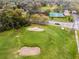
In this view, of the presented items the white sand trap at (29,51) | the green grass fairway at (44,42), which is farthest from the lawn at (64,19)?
the white sand trap at (29,51)

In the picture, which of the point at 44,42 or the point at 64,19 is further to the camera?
the point at 64,19

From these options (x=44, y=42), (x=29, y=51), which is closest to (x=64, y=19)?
(x=44, y=42)

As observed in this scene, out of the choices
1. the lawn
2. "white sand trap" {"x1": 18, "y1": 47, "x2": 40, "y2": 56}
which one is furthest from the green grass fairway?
the lawn

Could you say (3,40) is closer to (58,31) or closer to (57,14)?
(58,31)

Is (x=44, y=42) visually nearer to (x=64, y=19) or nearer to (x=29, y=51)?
(x=29, y=51)

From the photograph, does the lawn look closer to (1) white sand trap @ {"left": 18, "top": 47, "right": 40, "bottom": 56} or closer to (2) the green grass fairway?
(2) the green grass fairway

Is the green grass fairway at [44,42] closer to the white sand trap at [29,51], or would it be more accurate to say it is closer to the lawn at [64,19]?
the white sand trap at [29,51]
